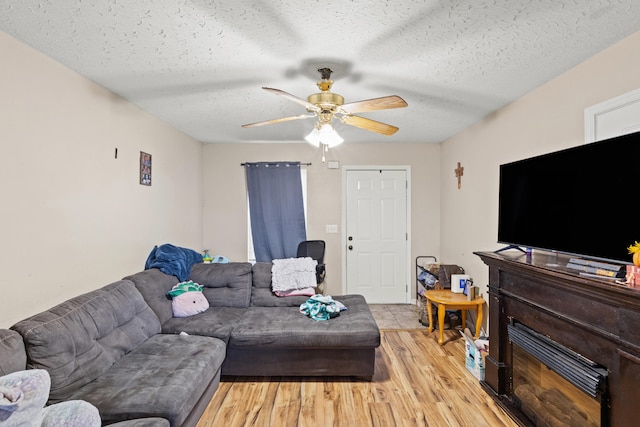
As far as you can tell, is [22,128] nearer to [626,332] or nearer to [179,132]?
[179,132]

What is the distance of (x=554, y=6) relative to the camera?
5.33 feet

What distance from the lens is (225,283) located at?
348 cm

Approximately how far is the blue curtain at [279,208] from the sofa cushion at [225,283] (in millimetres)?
1286

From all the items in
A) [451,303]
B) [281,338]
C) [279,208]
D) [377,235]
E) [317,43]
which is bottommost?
[281,338]

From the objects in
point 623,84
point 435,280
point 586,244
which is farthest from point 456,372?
point 623,84

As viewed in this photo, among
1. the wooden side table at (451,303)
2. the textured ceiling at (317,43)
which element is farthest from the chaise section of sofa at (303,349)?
the textured ceiling at (317,43)

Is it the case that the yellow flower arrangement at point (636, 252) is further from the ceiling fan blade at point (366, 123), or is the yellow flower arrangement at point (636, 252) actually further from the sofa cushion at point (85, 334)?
the sofa cushion at point (85, 334)

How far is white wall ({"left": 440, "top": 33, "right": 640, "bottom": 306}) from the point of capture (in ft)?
6.72

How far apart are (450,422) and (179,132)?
4.05 m

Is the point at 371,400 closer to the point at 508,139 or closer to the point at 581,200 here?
the point at 581,200

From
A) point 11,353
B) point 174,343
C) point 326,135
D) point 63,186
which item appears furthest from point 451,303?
point 63,186

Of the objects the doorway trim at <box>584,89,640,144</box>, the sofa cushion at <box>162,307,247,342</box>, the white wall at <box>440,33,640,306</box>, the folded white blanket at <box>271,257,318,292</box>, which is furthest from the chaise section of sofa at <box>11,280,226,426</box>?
the doorway trim at <box>584,89,640,144</box>

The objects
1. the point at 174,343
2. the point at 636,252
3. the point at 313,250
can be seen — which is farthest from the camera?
the point at 313,250

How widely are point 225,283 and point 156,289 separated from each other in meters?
0.70
